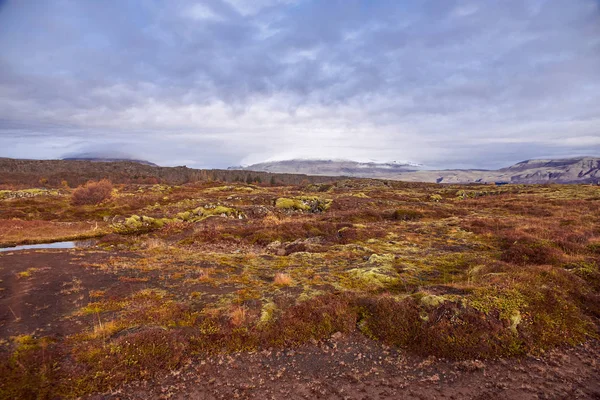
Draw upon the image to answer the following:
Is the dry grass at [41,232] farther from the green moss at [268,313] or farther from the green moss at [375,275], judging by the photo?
the green moss at [375,275]

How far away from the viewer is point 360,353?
422 inches

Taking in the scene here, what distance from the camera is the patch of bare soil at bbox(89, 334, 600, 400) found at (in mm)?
8617

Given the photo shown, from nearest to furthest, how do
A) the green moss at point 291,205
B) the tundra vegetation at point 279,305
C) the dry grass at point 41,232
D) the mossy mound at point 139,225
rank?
the tundra vegetation at point 279,305 → the dry grass at point 41,232 → the mossy mound at point 139,225 → the green moss at point 291,205

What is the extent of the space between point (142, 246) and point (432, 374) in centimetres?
3104

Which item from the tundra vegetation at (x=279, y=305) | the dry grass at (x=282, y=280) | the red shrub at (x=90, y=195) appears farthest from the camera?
the red shrub at (x=90, y=195)

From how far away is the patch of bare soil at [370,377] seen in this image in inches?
339

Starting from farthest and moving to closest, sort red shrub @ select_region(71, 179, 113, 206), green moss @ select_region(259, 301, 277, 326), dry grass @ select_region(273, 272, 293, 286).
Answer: red shrub @ select_region(71, 179, 113, 206) < dry grass @ select_region(273, 272, 293, 286) < green moss @ select_region(259, 301, 277, 326)

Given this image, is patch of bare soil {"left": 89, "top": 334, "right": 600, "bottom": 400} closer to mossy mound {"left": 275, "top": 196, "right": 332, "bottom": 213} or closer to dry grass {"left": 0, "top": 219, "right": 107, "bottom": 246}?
dry grass {"left": 0, "top": 219, "right": 107, "bottom": 246}

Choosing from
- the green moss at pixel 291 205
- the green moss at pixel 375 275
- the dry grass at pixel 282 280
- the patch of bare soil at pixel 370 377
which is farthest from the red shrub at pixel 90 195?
the patch of bare soil at pixel 370 377

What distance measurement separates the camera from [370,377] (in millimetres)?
9492

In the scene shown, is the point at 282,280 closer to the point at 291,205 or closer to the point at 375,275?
the point at 375,275

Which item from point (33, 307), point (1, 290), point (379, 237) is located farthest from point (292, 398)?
point (379, 237)

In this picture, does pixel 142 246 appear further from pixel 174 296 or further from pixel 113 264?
pixel 174 296

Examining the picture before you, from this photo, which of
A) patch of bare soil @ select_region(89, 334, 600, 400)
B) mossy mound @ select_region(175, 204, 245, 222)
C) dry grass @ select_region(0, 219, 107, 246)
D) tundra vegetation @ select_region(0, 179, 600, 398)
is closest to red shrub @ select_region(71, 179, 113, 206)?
dry grass @ select_region(0, 219, 107, 246)
